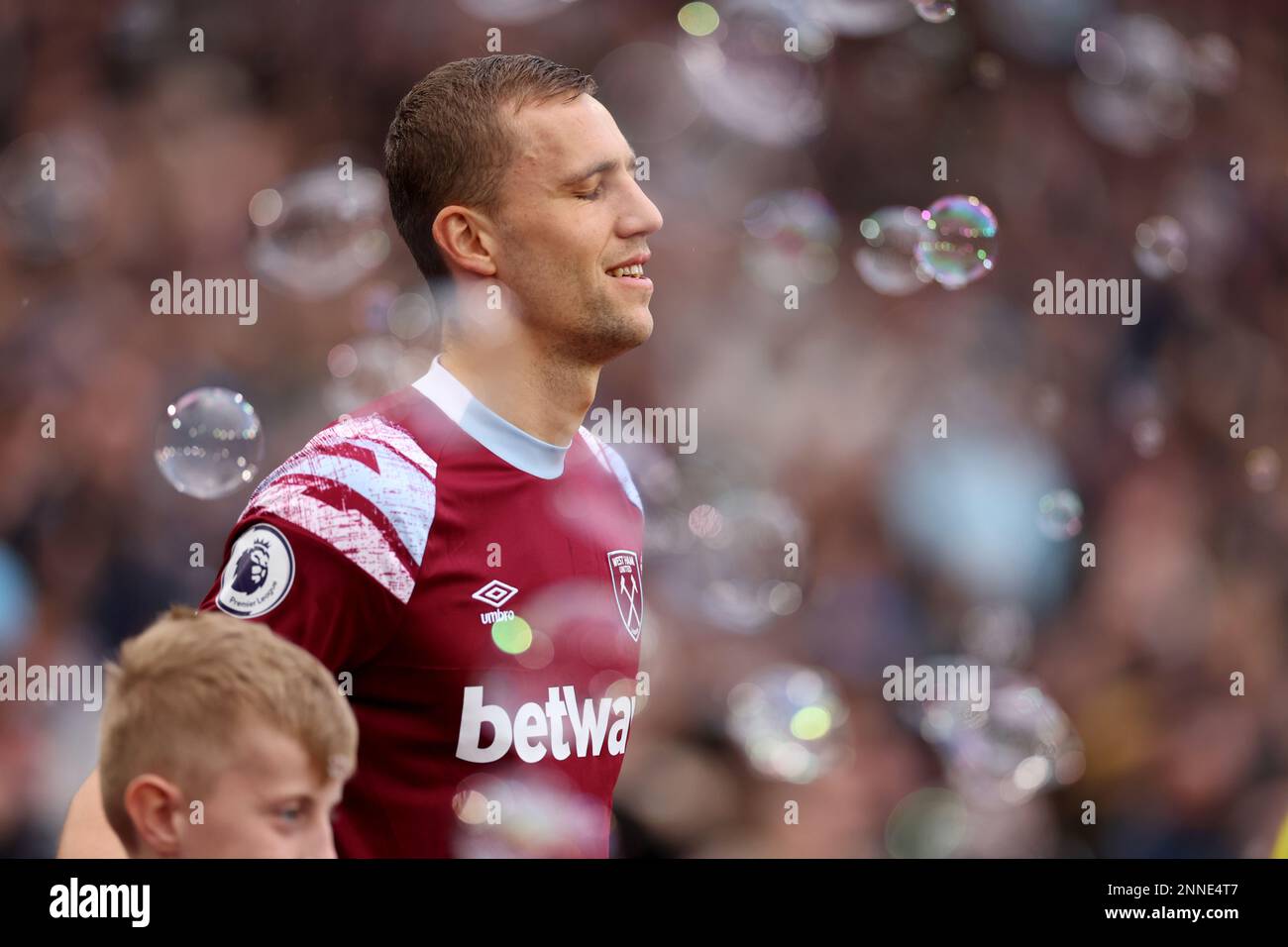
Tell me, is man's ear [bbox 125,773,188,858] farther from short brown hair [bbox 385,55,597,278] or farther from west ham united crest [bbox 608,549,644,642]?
short brown hair [bbox 385,55,597,278]

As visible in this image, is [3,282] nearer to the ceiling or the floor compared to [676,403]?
nearer to the ceiling

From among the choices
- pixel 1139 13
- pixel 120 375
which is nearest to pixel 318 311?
pixel 120 375

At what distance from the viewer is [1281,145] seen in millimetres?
5609

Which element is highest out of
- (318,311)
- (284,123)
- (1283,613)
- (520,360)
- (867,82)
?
(867,82)

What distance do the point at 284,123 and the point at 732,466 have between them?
179 cm

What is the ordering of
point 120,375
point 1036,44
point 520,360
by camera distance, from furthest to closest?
point 1036,44 < point 120,375 < point 520,360

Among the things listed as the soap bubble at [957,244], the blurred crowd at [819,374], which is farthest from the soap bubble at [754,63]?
the soap bubble at [957,244]

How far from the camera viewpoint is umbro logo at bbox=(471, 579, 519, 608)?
215cm

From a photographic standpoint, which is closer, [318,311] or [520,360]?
[520,360]

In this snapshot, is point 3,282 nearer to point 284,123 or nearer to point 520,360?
point 284,123

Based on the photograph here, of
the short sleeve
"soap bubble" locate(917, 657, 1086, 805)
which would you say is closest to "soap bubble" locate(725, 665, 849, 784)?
"soap bubble" locate(917, 657, 1086, 805)

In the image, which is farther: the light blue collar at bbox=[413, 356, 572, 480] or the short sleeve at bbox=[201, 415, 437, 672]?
the light blue collar at bbox=[413, 356, 572, 480]

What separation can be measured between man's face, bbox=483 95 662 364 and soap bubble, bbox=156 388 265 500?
1100 millimetres

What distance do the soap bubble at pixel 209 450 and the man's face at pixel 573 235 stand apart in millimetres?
1100
